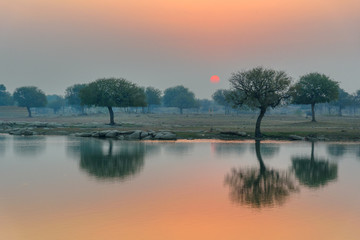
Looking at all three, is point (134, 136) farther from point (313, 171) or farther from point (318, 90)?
point (318, 90)

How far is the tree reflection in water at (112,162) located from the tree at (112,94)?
63.1m

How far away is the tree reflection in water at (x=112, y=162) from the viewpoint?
133 feet

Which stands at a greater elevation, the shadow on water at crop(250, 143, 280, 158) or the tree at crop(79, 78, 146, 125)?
the tree at crop(79, 78, 146, 125)

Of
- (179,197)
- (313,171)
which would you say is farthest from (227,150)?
(179,197)

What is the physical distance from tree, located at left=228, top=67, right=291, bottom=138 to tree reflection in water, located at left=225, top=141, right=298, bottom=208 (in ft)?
126

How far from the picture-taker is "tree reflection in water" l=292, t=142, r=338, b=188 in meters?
36.9

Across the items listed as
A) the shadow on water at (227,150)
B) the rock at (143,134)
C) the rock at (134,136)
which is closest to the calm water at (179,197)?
the shadow on water at (227,150)

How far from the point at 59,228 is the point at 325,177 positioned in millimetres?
26122

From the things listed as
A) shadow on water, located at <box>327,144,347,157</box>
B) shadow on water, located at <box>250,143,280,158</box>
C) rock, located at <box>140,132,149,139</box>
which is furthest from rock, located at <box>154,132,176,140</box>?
shadow on water, located at <box>327,144,347,157</box>

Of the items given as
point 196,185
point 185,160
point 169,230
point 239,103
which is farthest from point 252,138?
point 169,230

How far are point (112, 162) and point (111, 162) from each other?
11cm

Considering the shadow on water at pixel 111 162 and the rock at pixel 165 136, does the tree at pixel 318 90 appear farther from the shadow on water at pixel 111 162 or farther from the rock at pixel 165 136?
the shadow on water at pixel 111 162

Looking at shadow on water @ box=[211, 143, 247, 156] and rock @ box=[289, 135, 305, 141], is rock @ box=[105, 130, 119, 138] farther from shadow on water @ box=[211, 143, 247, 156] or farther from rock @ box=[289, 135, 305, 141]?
rock @ box=[289, 135, 305, 141]

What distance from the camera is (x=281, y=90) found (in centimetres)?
8281
